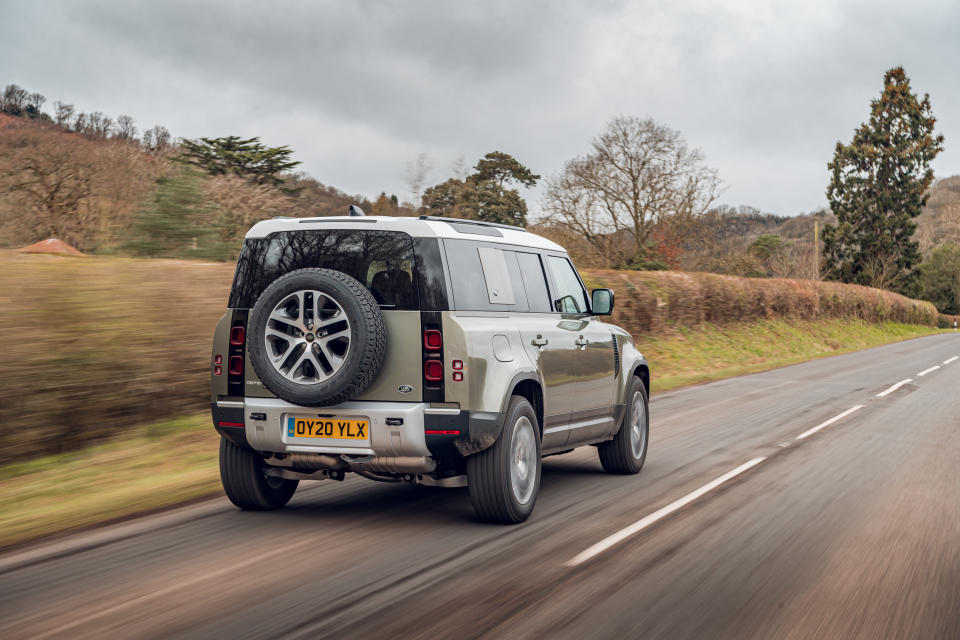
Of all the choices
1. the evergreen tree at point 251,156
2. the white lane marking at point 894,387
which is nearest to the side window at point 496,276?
the white lane marking at point 894,387

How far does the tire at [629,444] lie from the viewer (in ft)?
27.1

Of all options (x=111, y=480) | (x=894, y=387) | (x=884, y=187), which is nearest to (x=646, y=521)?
(x=111, y=480)

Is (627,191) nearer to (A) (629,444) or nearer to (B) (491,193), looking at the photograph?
(B) (491,193)

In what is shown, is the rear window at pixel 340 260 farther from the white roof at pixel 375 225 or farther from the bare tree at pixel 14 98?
the bare tree at pixel 14 98

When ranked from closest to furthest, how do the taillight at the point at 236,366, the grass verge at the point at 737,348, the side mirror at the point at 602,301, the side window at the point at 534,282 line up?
the taillight at the point at 236,366 < the side window at the point at 534,282 < the side mirror at the point at 602,301 < the grass verge at the point at 737,348

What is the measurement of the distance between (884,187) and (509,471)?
72.5 m

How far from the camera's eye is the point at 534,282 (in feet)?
23.3

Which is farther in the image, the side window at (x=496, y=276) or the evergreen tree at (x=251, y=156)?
the evergreen tree at (x=251, y=156)

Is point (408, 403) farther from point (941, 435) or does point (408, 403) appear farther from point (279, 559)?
point (941, 435)

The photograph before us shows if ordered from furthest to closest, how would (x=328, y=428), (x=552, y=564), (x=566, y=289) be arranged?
(x=566, y=289) → (x=328, y=428) → (x=552, y=564)

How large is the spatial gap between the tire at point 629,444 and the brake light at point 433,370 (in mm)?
3011

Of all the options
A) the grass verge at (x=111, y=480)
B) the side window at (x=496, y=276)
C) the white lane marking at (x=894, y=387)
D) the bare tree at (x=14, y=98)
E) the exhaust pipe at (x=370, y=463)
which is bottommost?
the white lane marking at (x=894, y=387)

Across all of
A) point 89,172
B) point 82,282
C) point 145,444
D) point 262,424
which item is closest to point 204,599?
point 262,424

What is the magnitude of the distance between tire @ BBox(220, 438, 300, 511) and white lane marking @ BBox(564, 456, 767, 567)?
2.50m
